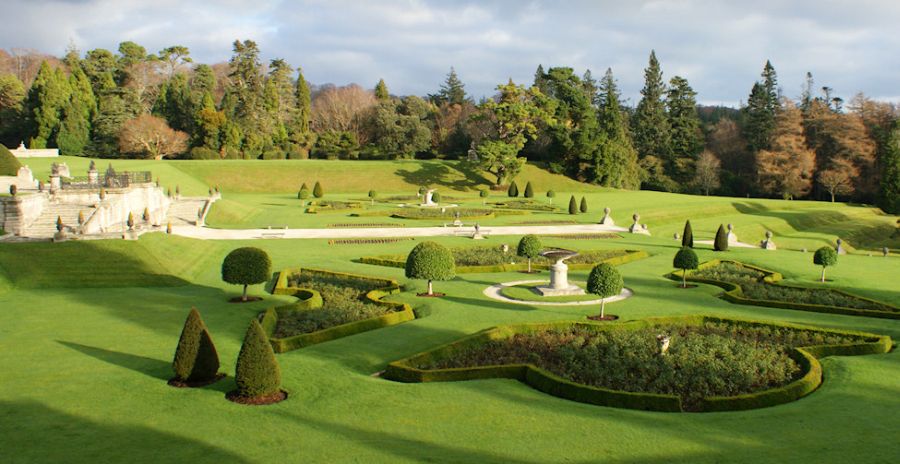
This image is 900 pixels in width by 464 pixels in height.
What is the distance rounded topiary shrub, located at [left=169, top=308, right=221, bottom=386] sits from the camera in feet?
42.4

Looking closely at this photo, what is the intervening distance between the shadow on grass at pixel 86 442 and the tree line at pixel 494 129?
68.0 meters

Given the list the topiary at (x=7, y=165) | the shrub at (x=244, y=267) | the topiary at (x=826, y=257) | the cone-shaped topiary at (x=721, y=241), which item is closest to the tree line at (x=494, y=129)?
the topiary at (x=7, y=165)

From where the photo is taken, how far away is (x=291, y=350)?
1612cm

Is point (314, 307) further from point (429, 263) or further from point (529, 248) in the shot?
point (529, 248)

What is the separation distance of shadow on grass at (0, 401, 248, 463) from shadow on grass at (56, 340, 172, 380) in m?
2.63

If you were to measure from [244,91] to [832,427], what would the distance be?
300 ft

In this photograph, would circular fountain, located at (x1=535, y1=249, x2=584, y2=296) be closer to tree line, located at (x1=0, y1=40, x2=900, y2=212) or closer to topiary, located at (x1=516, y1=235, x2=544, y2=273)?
topiary, located at (x1=516, y1=235, x2=544, y2=273)

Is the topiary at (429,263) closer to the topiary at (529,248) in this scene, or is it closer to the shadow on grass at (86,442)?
the topiary at (529,248)

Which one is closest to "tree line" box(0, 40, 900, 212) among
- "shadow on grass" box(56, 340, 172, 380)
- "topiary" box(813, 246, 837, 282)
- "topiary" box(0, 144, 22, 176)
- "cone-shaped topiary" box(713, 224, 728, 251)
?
"topiary" box(0, 144, 22, 176)

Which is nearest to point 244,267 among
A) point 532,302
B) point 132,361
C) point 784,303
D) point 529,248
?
point 132,361

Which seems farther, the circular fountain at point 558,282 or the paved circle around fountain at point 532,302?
the circular fountain at point 558,282

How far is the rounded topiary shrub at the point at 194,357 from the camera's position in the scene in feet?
42.4

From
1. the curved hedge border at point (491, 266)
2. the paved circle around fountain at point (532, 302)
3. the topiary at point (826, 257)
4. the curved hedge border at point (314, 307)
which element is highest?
the topiary at point (826, 257)

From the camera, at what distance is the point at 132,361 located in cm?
1459
